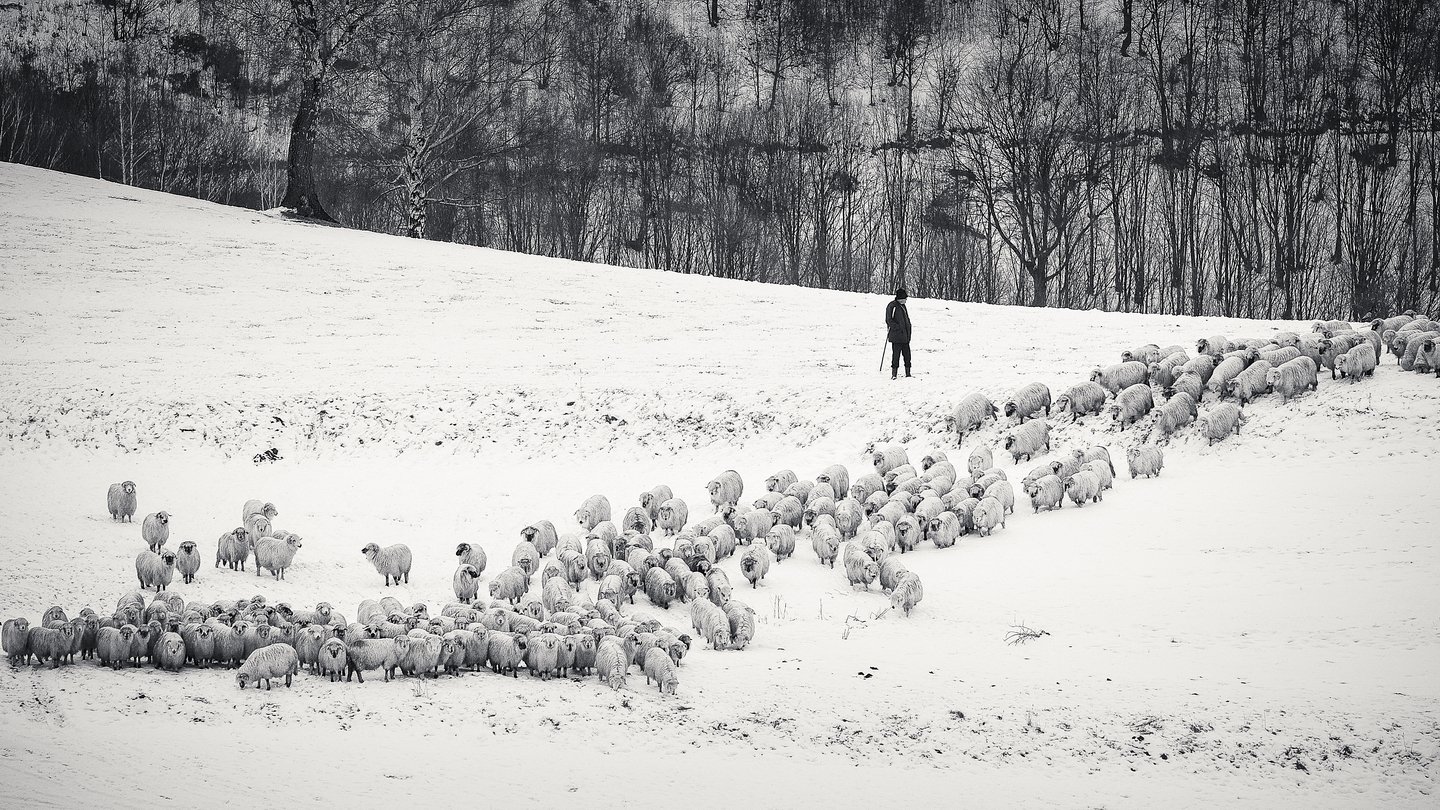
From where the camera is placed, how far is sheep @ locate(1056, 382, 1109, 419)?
60.7 ft

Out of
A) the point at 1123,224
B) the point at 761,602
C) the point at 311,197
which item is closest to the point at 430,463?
Answer: the point at 761,602

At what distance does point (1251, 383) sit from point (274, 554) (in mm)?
16559

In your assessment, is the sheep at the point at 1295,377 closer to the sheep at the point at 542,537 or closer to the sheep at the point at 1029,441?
the sheep at the point at 1029,441

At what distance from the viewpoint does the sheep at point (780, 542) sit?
14.3 meters

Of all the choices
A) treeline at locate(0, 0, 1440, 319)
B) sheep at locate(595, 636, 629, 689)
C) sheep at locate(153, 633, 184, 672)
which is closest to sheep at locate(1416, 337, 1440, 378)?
sheep at locate(595, 636, 629, 689)

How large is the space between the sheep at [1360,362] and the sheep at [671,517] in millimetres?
12148

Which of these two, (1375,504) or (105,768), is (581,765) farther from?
(1375,504)

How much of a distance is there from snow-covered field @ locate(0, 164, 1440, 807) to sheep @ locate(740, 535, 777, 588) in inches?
9.9

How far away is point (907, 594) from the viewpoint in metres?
11.5

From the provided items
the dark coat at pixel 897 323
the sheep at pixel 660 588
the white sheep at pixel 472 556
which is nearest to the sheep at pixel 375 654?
the sheep at pixel 660 588

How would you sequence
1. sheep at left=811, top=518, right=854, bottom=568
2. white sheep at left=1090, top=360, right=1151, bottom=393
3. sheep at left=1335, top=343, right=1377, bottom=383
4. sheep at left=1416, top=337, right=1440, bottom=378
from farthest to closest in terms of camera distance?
white sheep at left=1090, top=360, right=1151, bottom=393
sheep at left=1335, top=343, right=1377, bottom=383
sheep at left=1416, top=337, right=1440, bottom=378
sheep at left=811, top=518, right=854, bottom=568

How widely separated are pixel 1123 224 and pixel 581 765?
49.8 meters

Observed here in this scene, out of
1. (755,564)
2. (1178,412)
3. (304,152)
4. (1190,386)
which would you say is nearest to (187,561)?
(755,564)

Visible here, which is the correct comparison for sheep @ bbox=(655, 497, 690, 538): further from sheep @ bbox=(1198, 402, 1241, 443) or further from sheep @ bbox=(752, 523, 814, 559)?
sheep @ bbox=(1198, 402, 1241, 443)
